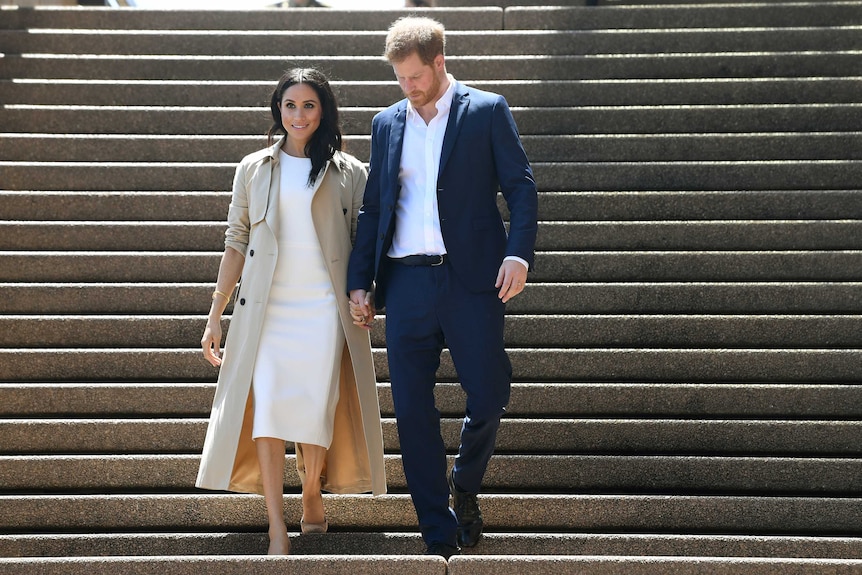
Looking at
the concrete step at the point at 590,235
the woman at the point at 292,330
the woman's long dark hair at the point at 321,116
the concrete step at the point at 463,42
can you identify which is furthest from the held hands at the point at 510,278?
the concrete step at the point at 463,42

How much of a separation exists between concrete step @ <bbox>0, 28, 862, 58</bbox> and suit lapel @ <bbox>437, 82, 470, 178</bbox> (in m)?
3.60

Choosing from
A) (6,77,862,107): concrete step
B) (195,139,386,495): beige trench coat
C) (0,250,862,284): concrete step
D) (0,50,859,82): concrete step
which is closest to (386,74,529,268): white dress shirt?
(195,139,386,495): beige trench coat

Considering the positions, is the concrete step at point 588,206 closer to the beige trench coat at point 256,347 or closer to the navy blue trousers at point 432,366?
the beige trench coat at point 256,347

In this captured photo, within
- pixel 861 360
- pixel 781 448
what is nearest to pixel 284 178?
pixel 781 448

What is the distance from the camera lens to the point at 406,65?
3955mm

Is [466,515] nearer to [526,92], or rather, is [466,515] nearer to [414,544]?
[414,544]

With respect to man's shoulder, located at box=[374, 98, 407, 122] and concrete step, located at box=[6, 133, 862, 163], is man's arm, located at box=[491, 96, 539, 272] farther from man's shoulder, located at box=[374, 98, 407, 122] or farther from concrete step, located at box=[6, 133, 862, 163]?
concrete step, located at box=[6, 133, 862, 163]

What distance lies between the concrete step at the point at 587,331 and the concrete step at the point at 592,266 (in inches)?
14.5

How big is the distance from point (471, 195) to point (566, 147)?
2727 millimetres

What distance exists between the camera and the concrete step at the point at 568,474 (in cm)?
474

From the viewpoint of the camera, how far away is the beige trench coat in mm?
4156

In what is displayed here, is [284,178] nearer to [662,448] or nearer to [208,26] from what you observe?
[662,448]

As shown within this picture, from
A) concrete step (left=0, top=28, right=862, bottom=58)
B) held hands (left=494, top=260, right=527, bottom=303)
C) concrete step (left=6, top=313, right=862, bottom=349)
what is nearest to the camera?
held hands (left=494, top=260, right=527, bottom=303)

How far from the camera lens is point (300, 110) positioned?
4.20m
